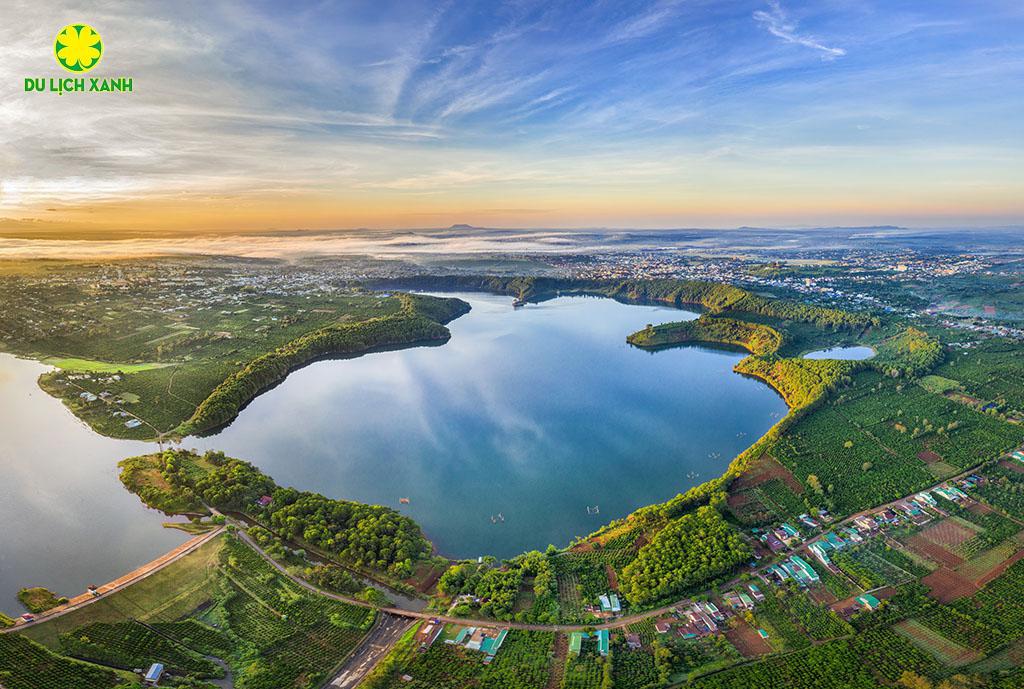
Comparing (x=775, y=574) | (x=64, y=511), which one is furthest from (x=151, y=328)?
(x=775, y=574)

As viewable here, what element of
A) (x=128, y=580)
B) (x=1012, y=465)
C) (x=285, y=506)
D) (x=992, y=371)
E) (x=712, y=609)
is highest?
(x=992, y=371)

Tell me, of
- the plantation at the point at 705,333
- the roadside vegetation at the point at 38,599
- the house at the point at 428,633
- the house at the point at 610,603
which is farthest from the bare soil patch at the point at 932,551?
the roadside vegetation at the point at 38,599

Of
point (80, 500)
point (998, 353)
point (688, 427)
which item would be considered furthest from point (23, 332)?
point (998, 353)

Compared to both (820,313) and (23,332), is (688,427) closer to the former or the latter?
(820,313)

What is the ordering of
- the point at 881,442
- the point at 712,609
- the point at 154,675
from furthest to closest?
the point at 881,442 < the point at 712,609 < the point at 154,675

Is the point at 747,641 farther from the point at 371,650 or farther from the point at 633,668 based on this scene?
the point at 371,650

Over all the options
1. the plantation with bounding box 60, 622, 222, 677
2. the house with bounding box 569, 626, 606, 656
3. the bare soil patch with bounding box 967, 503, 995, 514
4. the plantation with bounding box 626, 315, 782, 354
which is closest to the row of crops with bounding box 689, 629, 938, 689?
the house with bounding box 569, 626, 606, 656
